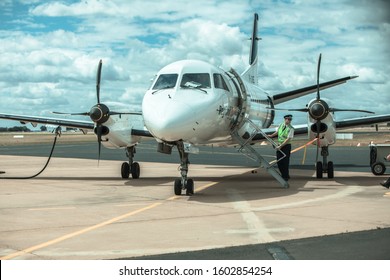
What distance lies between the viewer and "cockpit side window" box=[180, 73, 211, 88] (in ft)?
47.5

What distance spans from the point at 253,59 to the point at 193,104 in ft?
58.4

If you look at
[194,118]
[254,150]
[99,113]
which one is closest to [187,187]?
[194,118]

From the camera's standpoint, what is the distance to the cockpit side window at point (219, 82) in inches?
600

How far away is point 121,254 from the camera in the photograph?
747 cm

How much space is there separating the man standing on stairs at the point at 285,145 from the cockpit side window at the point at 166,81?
427 centimetres

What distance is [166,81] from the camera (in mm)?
14641

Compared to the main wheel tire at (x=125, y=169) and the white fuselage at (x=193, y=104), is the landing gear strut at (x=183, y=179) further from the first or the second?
the main wheel tire at (x=125, y=169)

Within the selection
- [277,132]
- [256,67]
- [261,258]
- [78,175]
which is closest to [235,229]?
[261,258]

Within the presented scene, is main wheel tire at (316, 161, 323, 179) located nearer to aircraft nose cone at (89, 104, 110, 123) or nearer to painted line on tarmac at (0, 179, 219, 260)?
aircraft nose cone at (89, 104, 110, 123)

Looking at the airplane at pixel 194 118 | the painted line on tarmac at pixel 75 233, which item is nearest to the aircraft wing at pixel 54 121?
the airplane at pixel 194 118

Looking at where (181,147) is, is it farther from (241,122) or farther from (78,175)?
(78,175)

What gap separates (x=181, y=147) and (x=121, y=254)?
23.0 ft

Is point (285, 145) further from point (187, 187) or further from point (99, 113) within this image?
point (99, 113)

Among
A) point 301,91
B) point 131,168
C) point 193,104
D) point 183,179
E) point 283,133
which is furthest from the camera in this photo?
point 301,91
